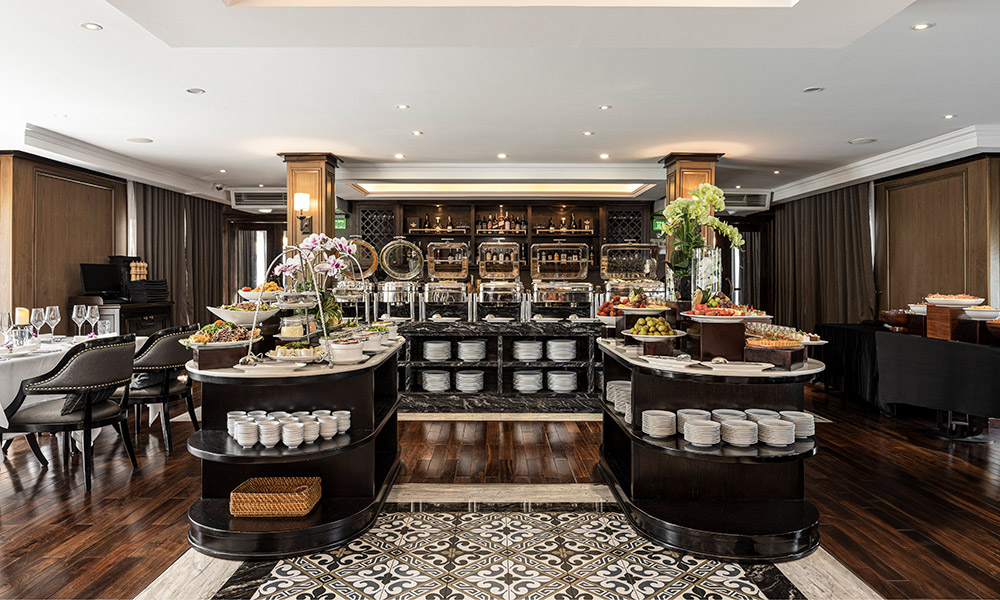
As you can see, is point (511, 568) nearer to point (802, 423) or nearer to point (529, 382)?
point (802, 423)

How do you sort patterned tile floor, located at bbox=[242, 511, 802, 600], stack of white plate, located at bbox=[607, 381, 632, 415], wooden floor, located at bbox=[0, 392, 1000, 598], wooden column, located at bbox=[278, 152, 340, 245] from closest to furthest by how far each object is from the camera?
1. patterned tile floor, located at bbox=[242, 511, 802, 600]
2. wooden floor, located at bbox=[0, 392, 1000, 598]
3. stack of white plate, located at bbox=[607, 381, 632, 415]
4. wooden column, located at bbox=[278, 152, 340, 245]

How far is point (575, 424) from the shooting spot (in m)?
5.75

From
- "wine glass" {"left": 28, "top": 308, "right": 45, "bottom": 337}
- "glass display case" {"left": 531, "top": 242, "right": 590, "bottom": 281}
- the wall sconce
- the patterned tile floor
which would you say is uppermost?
the wall sconce

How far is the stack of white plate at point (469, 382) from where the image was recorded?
6129 millimetres

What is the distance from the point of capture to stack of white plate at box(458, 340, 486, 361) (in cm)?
614

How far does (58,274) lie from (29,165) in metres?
1.32

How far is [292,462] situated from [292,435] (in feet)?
1.19

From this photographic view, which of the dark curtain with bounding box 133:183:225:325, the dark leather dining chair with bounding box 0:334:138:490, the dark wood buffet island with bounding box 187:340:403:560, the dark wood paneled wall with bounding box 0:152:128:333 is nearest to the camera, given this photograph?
the dark wood buffet island with bounding box 187:340:403:560

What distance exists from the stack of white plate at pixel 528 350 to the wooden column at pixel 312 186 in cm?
295

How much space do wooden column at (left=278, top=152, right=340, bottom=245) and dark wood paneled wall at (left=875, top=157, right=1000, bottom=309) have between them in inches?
298

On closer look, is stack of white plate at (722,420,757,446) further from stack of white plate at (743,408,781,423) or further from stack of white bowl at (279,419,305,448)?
stack of white bowl at (279,419,305,448)

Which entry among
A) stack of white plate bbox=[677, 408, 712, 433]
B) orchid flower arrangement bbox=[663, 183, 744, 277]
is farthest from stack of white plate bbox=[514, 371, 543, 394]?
stack of white plate bbox=[677, 408, 712, 433]

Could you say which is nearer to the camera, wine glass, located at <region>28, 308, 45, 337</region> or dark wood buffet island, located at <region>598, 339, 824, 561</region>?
dark wood buffet island, located at <region>598, 339, 824, 561</region>

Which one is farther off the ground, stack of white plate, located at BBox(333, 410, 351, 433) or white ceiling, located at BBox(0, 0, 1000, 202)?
white ceiling, located at BBox(0, 0, 1000, 202)
